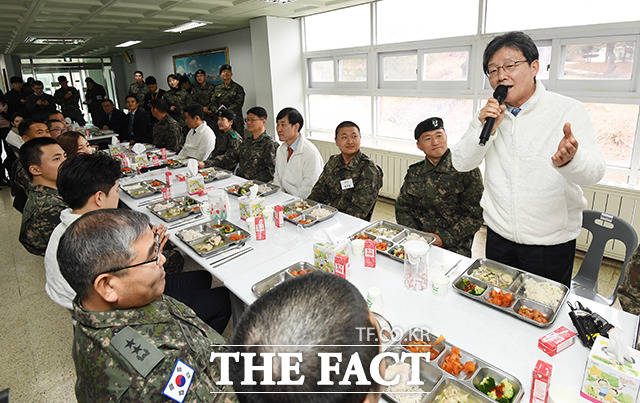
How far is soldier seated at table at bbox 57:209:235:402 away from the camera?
3.34 feet

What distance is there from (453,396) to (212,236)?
168 centimetres

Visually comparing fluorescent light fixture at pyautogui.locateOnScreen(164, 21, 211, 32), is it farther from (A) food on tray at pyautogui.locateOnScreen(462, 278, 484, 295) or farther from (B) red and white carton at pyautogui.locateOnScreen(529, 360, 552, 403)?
(B) red and white carton at pyautogui.locateOnScreen(529, 360, 552, 403)

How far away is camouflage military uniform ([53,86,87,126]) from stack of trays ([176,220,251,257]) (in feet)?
26.3

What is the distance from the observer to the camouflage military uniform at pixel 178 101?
7344mm

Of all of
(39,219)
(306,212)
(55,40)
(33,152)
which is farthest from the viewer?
(55,40)

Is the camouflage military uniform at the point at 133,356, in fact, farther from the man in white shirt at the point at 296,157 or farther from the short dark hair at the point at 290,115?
the short dark hair at the point at 290,115

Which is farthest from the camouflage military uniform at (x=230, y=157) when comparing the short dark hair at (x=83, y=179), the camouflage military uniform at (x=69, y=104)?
the camouflage military uniform at (x=69, y=104)

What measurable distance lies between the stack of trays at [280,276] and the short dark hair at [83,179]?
104cm

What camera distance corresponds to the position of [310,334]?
569mm

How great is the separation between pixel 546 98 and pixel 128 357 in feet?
6.50

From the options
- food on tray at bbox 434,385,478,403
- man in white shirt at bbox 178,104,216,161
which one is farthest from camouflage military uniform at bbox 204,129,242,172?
food on tray at bbox 434,385,478,403

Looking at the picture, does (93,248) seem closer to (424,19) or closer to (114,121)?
(424,19)

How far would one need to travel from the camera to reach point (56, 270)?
168cm

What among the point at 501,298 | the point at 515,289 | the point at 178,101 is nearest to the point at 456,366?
the point at 501,298
